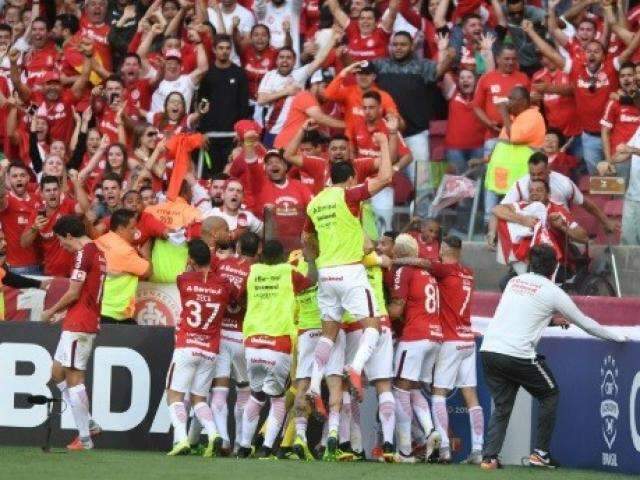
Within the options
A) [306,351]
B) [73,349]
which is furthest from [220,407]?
[73,349]

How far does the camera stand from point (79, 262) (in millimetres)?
15938

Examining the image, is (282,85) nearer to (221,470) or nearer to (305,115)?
(305,115)

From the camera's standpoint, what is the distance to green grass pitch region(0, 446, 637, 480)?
Answer: 44.6ft

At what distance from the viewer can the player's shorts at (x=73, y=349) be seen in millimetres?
15953

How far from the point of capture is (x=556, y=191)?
58.3 feet

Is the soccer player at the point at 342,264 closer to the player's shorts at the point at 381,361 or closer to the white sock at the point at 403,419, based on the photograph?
the player's shorts at the point at 381,361

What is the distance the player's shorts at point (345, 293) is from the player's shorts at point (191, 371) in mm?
1123

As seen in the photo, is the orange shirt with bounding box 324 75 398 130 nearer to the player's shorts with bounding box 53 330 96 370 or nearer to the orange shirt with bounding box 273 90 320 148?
the orange shirt with bounding box 273 90 320 148

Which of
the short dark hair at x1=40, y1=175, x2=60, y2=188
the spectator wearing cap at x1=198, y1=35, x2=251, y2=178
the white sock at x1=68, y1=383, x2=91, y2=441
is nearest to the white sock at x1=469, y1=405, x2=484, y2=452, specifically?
the white sock at x1=68, y1=383, x2=91, y2=441

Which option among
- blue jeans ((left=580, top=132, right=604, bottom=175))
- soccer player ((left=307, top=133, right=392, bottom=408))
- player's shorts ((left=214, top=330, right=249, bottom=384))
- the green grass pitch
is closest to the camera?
A: the green grass pitch

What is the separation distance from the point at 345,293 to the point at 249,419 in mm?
1392

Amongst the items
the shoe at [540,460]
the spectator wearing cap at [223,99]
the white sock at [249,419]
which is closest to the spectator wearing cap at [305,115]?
the spectator wearing cap at [223,99]

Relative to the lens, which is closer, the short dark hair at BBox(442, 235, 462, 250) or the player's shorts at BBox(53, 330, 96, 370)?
the player's shorts at BBox(53, 330, 96, 370)

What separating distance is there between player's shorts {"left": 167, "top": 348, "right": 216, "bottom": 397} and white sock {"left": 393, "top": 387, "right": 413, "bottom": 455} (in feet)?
5.29
